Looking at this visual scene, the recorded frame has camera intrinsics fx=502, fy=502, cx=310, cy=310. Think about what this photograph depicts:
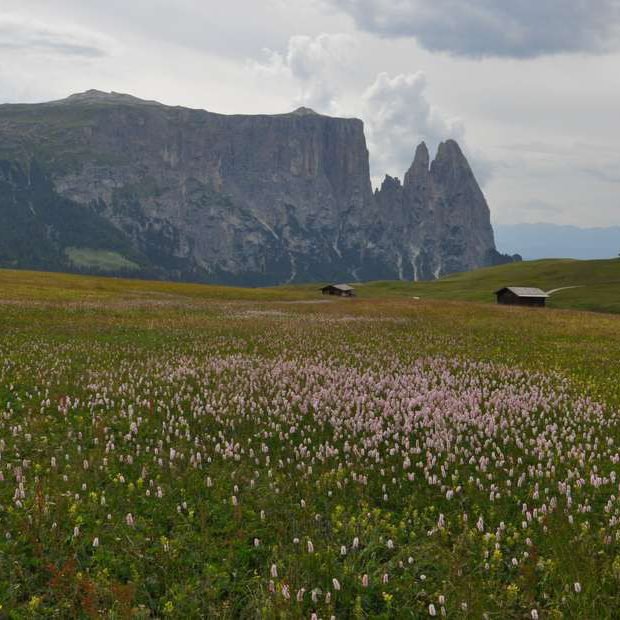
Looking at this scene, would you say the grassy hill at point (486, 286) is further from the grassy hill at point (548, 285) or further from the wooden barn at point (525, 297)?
the wooden barn at point (525, 297)

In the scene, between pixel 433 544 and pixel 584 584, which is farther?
pixel 433 544

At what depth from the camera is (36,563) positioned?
6051mm

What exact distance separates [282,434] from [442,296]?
135 metres

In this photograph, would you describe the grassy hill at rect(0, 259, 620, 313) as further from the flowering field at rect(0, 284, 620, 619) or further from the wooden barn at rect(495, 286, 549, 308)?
the flowering field at rect(0, 284, 620, 619)

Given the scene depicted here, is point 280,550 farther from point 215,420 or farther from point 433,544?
point 215,420

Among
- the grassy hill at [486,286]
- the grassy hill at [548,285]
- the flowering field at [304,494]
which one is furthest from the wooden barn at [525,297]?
the flowering field at [304,494]

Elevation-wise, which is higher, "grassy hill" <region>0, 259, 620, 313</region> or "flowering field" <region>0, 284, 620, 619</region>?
"grassy hill" <region>0, 259, 620, 313</region>

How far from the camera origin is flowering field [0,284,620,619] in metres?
5.60

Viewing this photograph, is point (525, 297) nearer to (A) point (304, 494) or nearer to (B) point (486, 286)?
(B) point (486, 286)

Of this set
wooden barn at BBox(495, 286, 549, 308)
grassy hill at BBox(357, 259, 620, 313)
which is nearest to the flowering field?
wooden barn at BBox(495, 286, 549, 308)

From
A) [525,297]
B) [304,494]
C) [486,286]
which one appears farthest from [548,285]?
[304,494]

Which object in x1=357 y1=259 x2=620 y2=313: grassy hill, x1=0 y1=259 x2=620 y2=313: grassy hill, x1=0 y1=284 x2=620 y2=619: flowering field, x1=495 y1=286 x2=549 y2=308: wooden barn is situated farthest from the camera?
x1=357 y1=259 x2=620 y2=313: grassy hill

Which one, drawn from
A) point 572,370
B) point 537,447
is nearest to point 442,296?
point 572,370

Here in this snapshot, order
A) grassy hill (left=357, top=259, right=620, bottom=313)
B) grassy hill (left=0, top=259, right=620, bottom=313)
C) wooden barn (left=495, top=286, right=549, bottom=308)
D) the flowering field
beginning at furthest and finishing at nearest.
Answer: grassy hill (left=357, top=259, right=620, bottom=313) → grassy hill (left=0, top=259, right=620, bottom=313) → wooden barn (left=495, top=286, right=549, bottom=308) → the flowering field
